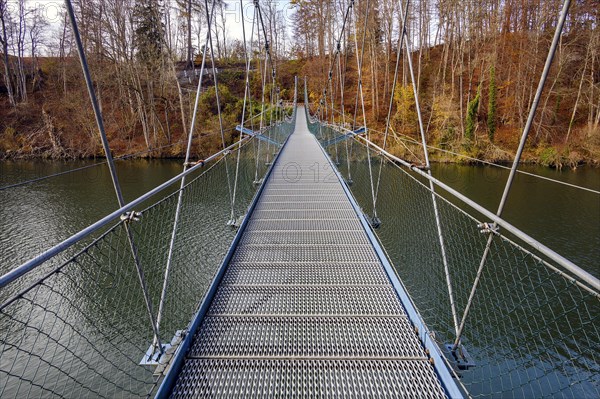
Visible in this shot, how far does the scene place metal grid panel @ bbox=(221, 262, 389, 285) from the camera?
7.15ft

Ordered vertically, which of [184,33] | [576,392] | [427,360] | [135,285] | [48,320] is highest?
[184,33]

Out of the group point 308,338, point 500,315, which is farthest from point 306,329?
point 500,315

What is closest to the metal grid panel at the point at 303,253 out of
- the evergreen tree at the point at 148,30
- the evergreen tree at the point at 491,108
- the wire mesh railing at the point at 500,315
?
the wire mesh railing at the point at 500,315

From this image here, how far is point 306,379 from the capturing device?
142cm

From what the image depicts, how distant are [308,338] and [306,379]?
0.83 feet

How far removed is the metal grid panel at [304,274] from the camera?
2.18m

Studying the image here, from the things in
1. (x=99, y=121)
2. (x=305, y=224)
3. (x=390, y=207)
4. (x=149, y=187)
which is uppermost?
(x=99, y=121)

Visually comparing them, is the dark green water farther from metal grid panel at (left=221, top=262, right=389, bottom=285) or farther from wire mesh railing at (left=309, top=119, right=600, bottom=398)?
metal grid panel at (left=221, top=262, right=389, bottom=285)

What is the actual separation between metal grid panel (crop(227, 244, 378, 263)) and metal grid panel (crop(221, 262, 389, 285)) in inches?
3.1

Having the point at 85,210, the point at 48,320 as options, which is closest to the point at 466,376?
the point at 48,320

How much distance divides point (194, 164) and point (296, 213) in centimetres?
141

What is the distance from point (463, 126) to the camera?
1384 cm

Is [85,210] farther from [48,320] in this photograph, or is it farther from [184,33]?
[184,33]

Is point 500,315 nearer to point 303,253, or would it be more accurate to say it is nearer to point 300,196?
point 300,196
